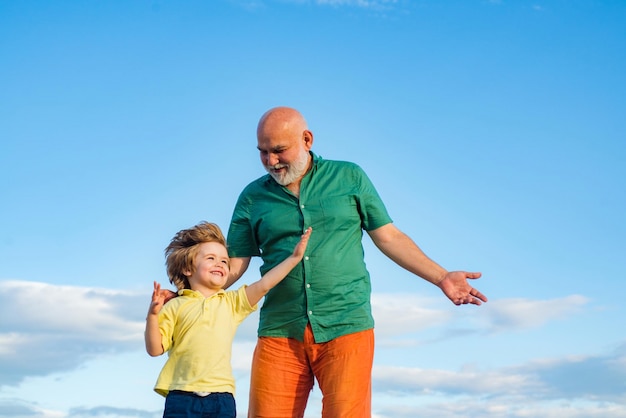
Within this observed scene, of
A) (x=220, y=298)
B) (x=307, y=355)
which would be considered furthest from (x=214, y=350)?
(x=307, y=355)

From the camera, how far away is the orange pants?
661cm

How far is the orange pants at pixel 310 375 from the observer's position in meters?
6.61

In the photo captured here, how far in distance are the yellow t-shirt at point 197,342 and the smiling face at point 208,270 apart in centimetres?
8

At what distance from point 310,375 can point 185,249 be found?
4.45ft

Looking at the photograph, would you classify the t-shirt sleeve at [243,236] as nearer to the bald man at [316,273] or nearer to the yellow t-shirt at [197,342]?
the bald man at [316,273]

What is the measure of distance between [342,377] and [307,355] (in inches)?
14.0

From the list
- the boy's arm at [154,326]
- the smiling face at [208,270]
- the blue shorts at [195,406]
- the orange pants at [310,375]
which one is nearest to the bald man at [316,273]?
the orange pants at [310,375]

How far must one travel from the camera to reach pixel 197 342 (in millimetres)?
6250

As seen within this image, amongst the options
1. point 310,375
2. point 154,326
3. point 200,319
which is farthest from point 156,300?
point 310,375

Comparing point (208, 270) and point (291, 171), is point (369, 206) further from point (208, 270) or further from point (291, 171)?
point (208, 270)

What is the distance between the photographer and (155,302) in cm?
602

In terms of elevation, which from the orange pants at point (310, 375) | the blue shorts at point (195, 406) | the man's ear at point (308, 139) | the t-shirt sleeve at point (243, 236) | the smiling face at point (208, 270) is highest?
the man's ear at point (308, 139)

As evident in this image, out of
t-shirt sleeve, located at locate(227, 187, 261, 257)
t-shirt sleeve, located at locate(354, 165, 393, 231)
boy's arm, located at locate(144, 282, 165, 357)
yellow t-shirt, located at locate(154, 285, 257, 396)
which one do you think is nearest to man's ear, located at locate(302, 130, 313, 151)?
t-shirt sleeve, located at locate(354, 165, 393, 231)

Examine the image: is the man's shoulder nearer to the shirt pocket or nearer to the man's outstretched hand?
the shirt pocket
